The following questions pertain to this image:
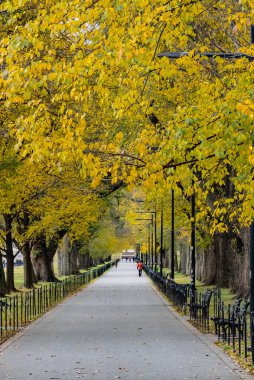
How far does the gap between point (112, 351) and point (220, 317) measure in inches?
260

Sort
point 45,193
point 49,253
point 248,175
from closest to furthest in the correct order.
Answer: point 248,175 < point 45,193 < point 49,253

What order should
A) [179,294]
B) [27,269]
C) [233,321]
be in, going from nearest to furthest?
[233,321] < [179,294] < [27,269]

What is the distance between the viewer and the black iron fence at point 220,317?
16.2 meters

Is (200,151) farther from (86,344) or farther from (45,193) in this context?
(45,193)

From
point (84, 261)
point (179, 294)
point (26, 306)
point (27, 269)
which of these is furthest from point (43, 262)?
point (84, 261)

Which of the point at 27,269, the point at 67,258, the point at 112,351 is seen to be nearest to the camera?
the point at 112,351

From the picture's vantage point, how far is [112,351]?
55.4 feet

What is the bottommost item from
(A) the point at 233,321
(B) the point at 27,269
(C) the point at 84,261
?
(C) the point at 84,261

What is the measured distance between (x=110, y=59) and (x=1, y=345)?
894 centimetres

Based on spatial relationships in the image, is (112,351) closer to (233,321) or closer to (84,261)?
(233,321)

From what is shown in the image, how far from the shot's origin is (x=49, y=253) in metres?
61.0

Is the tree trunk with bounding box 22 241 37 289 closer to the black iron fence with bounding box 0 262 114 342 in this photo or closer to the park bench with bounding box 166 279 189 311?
the black iron fence with bounding box 0 262 114 342

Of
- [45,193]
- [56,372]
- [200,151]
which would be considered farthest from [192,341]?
[45,193]

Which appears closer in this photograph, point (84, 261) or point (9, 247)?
point (9, 247)
